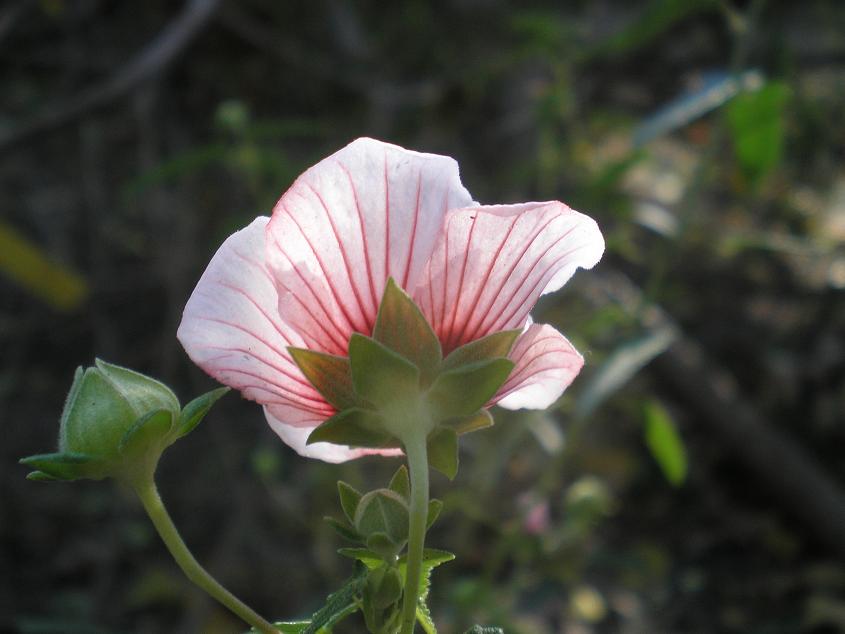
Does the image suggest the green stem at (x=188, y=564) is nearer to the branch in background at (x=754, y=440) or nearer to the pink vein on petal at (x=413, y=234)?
the pink vein on petal at (x=413, y=234)

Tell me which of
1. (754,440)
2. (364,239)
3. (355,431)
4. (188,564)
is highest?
(754,440)

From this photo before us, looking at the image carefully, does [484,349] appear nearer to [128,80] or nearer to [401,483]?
[401,483]

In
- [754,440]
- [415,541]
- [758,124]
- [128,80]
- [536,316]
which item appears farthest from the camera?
[754,440]

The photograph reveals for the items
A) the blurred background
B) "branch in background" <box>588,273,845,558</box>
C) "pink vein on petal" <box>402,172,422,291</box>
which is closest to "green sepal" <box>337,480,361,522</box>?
"pink vein on petal" <box>402,172,422,291</box>

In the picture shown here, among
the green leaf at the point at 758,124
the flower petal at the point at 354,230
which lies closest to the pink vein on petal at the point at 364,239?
the flower petal at the point at 354,230

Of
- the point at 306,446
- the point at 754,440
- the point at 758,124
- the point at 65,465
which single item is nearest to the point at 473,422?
the point at 306,446
